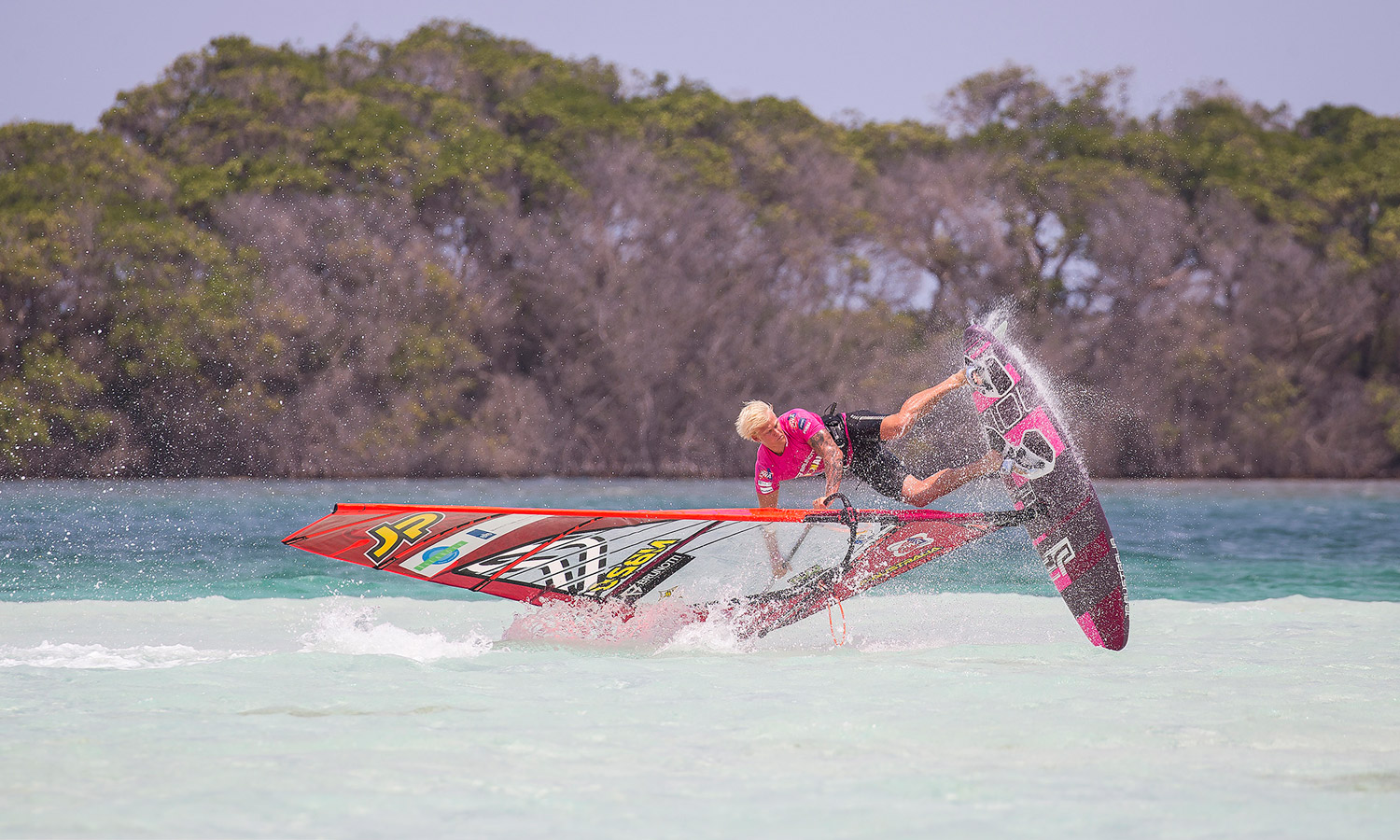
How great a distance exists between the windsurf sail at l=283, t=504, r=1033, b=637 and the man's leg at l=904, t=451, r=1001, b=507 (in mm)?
199

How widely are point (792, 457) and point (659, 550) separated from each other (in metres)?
1.01

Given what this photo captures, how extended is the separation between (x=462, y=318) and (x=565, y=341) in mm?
3493

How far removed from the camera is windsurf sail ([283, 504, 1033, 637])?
732 cm

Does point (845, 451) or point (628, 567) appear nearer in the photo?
point (628, 567)

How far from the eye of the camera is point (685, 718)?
18.0ft

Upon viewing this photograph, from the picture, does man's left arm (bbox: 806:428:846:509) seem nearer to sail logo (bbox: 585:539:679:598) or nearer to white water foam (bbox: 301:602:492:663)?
sail logo (bbox: 585:539:679:598)

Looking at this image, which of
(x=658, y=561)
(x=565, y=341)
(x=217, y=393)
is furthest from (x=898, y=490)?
(x=565, y=341)

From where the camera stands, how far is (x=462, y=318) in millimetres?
36188

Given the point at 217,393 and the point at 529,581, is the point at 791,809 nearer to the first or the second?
the point at 529,581

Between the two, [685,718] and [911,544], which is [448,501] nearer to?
[911,544]

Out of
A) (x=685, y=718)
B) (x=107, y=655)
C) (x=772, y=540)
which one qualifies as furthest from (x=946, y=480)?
(x=107, y=655)

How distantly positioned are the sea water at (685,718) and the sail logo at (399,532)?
1.73 feet

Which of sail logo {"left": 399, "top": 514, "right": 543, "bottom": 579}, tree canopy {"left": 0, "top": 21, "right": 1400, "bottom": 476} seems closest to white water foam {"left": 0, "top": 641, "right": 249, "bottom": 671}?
sail logo {"left": 399, "top": 514, "right": 543, "bottom": 579}

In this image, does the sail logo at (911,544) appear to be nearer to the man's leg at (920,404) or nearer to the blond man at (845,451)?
the blond man at (845,451)
